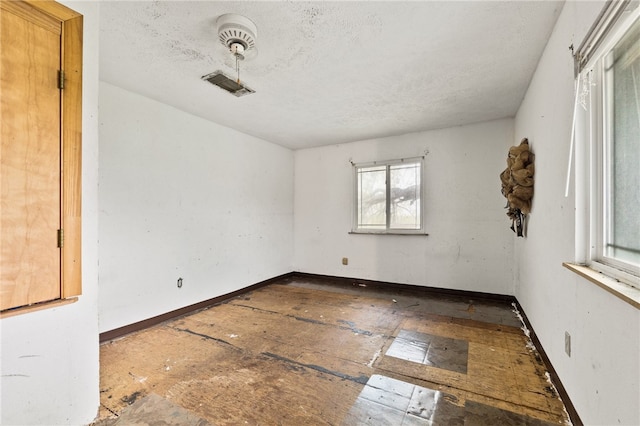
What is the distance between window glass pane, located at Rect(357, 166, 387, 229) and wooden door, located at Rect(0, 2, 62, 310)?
3.77 m

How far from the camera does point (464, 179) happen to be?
12.3 feet

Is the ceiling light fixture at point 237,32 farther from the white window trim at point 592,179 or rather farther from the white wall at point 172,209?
the white window trim at point 592,179

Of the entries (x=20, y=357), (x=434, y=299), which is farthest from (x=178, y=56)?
(x=434, y=299)

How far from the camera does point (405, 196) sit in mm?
4160

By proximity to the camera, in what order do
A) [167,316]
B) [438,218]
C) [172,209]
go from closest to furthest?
[167,316]
[172,209]
[438,218]

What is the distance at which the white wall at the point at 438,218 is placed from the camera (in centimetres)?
358

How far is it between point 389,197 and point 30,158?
12.8 feet

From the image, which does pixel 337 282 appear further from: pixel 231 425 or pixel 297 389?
pixel 231 425

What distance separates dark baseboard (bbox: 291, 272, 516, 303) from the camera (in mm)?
3552

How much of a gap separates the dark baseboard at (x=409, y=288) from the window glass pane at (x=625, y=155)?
8.46 feet

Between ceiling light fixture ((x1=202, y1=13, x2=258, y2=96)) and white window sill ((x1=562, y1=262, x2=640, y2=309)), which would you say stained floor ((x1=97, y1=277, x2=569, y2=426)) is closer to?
white window sill ((x1=562, y1=262, x2=640, y2=309))

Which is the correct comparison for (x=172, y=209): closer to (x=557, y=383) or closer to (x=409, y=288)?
(x=409, y=288)

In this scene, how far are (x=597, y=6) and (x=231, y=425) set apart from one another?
2.75m

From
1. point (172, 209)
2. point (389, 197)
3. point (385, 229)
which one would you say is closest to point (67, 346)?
point (172, 209)
